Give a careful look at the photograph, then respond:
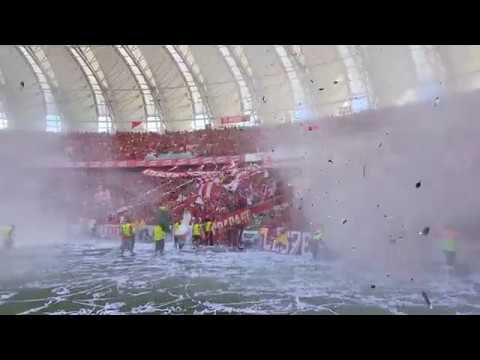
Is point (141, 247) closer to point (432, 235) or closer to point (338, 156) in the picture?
point (338, 156)

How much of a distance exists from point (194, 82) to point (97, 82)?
5.49m

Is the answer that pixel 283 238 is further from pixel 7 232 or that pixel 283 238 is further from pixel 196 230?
pixel 7 232

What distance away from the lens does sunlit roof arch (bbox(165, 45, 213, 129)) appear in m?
22.4

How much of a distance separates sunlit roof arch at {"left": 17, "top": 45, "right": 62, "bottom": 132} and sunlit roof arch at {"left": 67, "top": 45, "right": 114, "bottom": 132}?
1.56m

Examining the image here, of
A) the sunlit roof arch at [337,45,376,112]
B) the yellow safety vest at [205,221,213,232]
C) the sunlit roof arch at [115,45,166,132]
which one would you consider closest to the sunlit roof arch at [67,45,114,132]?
the sunlit roof arch at [115,45,166,132]

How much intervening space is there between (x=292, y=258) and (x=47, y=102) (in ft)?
58.5

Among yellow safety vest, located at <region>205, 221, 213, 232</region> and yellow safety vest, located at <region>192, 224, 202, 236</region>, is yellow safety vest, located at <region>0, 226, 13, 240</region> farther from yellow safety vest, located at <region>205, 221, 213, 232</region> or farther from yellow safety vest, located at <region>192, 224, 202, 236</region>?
yellow safety vest, located at <region>205, 221, 213, 232</region>

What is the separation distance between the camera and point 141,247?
43.7 feet

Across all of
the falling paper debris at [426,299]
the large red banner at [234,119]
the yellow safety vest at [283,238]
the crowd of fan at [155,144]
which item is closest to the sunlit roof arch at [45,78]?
the crowd of fan at [155,144]

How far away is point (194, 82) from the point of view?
78.2ft

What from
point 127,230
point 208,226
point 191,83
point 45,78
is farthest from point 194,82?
point 127,230

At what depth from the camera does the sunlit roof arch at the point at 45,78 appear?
21781mm

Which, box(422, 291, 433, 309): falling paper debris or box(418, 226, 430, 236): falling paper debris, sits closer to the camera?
box(422, 291, 433, 309): falling paper debris
